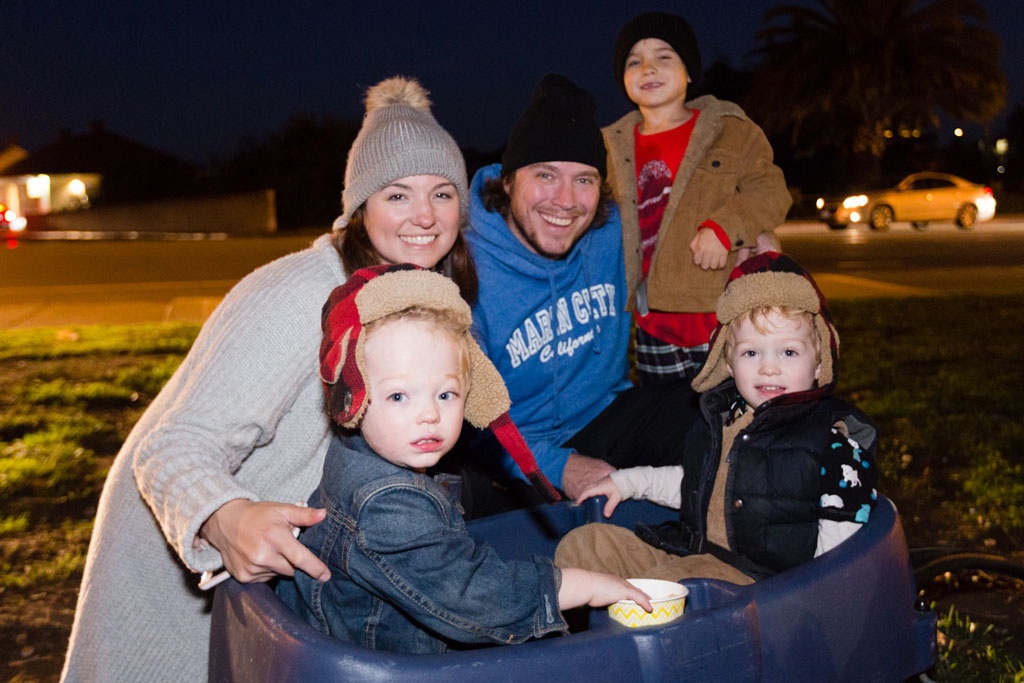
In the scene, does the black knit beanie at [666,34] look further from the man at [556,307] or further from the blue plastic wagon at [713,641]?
the blue plastic wagon at [713,641]

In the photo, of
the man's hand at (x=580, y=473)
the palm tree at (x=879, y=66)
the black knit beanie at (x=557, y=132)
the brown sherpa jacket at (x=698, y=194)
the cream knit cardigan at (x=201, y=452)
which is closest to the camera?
the cream knit cardigan at (x=201, y=452)

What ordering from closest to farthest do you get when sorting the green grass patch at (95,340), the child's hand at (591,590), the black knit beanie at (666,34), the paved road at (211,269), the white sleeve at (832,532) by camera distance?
the child's hand at (591,590), the white sleeve at (832,532), the black knit beanie at (666,34), the green grass patch at (95,340), the paved road at (211,269)

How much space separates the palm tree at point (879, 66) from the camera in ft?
90.4

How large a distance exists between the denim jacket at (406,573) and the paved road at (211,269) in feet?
26.0

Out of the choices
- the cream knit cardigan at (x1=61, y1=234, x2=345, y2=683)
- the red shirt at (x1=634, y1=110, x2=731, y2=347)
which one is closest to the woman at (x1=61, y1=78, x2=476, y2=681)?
the cream knit cardigan at (x1=61, y1=234, x2=345, y2=683)

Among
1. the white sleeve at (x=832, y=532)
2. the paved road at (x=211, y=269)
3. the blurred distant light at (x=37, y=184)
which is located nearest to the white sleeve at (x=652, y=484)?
the white sleeve at (x=832, y=532)

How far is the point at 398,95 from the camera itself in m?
2.71

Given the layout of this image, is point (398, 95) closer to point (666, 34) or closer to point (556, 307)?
point (556, 307)

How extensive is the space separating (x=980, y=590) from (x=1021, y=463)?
5.34ft

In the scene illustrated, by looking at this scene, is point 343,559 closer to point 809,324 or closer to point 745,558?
point 745,558

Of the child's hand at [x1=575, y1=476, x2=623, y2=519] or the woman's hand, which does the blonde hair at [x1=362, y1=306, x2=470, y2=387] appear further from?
the child's hand at [x1=575, y1=476, x2=623, y2=519]

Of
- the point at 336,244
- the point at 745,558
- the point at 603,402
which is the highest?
the point at 336,244

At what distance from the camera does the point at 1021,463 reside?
15.6 ft

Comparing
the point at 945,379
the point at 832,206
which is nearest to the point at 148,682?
the point at 945,379
